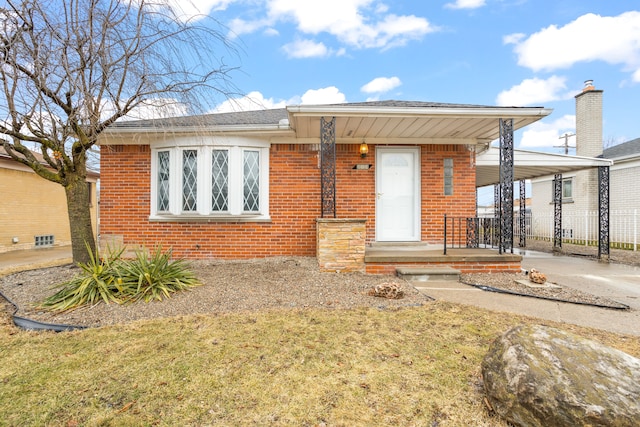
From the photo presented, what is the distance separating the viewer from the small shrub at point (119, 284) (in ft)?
12.4

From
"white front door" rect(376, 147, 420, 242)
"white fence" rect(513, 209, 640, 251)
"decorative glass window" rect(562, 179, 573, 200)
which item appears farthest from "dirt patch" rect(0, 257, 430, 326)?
"decorative glass window" rect(562, 179, 573, 200)

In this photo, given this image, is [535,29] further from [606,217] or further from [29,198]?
[29,198]

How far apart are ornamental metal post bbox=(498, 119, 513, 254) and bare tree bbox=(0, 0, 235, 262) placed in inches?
185

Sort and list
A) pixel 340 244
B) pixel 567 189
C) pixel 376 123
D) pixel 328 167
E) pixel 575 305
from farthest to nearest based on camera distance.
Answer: pixel 567 189 → pixel 376 123 → pixel 328 167 → pixel 340 244 → pixel 575 305

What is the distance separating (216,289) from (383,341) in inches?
99.2

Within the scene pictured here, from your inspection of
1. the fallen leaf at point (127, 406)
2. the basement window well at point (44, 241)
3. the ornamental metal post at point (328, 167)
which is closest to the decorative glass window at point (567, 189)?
the ornamental metal post at point (328, 167)

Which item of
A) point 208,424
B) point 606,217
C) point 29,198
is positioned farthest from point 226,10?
point 29,198

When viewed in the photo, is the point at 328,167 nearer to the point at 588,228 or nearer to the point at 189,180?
the point at 189,180

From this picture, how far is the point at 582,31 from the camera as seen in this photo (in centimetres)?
1178

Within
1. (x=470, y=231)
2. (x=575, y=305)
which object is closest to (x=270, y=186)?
(x=470, y=231)

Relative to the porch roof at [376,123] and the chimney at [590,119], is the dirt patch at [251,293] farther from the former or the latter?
the chimney at [590,119]

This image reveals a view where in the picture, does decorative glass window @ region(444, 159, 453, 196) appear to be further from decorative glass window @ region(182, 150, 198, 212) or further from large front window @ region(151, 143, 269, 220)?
decorative glass window @ region(182, 150, 198, 212)

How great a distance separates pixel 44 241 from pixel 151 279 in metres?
11.2

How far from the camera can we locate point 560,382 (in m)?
1.63
